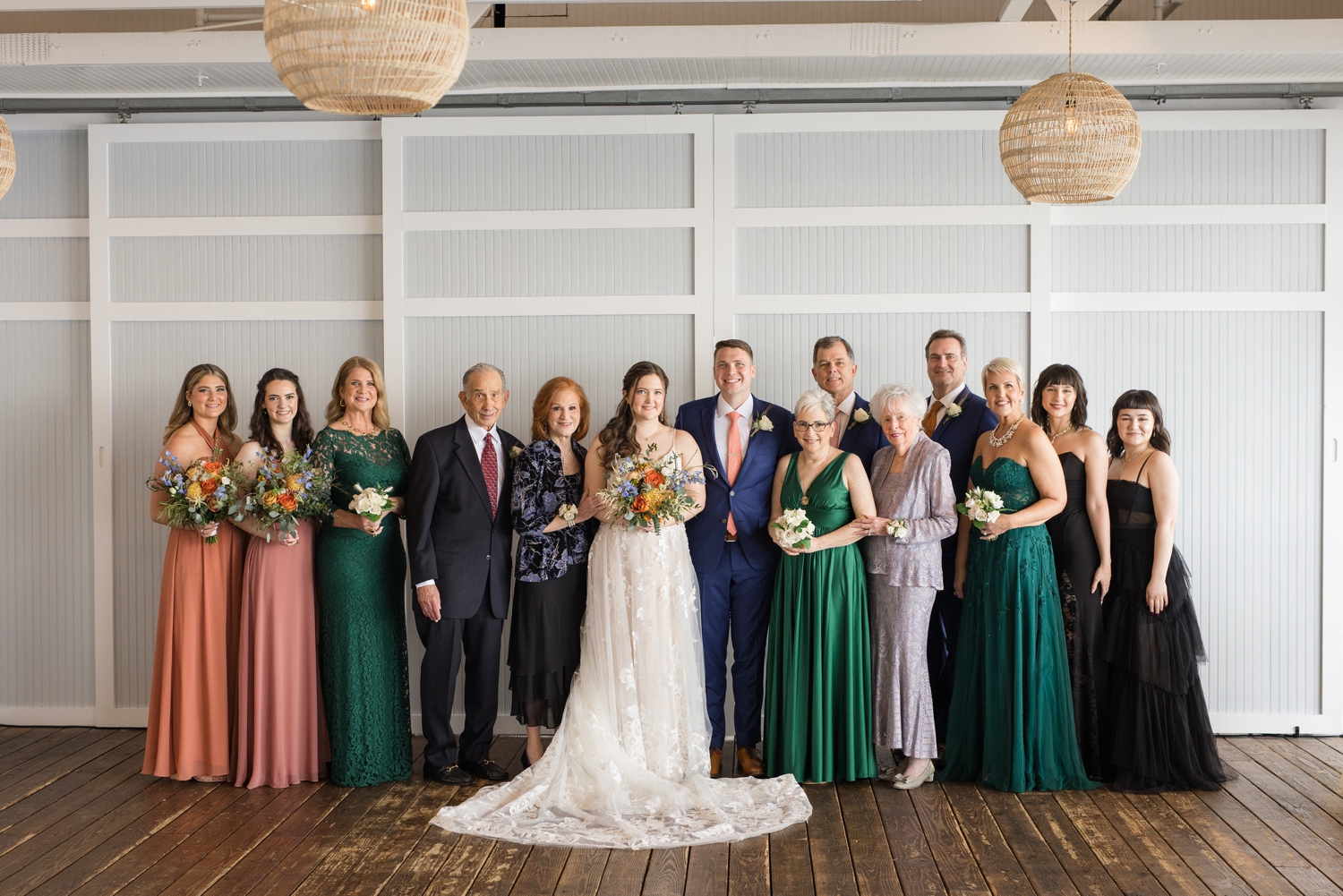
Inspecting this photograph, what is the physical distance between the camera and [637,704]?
14.6 feet

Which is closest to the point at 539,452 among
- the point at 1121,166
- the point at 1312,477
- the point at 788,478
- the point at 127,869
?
the point at 788,478

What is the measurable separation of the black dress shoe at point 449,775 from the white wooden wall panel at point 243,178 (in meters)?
2.99

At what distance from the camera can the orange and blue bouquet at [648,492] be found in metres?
4.22

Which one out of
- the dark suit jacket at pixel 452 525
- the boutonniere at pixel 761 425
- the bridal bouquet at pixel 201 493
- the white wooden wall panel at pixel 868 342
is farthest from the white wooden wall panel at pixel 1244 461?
the bridal bouquet at pixel 201 493

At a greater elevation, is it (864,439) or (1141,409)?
(1141,409)

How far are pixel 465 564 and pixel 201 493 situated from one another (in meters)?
1.21

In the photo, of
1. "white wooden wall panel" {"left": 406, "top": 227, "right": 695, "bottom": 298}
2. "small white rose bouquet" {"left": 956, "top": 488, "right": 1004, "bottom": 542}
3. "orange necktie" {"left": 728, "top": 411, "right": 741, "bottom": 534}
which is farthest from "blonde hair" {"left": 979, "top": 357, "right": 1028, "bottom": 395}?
"white wooden wall panel" {"left": 406, "top": 227, "right": 695, "bottom": 298}

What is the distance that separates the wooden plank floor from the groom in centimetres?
49

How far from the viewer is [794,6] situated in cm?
538

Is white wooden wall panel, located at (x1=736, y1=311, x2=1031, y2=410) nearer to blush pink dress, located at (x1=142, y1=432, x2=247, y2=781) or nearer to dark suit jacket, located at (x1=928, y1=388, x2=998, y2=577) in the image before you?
dark suit jacket, located at (x1=928, y1=388, x2=998, y2=577)

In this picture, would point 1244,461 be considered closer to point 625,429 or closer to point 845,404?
point 845,404

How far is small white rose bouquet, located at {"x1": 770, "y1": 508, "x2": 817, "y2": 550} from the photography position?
4.31 metres

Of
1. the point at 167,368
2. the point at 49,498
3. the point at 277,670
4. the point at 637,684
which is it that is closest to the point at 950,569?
the point at 637,684

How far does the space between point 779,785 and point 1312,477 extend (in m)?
3.37
